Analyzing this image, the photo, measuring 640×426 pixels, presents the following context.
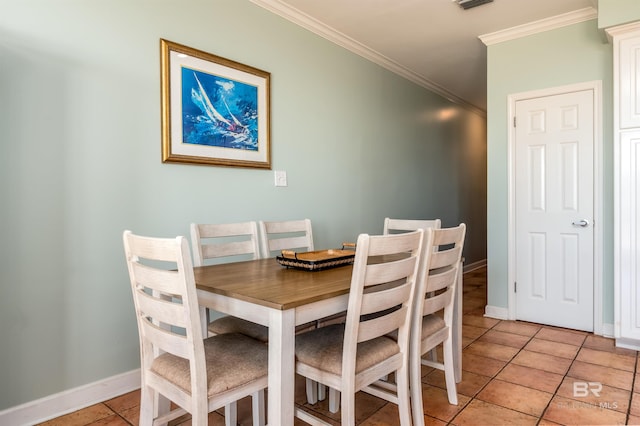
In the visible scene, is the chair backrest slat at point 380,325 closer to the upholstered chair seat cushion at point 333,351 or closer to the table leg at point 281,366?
the upholstered chair seat cushion at point 333,351

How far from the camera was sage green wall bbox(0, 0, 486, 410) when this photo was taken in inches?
72.6

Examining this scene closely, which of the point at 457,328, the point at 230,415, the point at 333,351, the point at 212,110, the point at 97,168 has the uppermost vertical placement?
the point at 212,110

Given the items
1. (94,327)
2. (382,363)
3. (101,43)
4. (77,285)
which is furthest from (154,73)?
(382,363)

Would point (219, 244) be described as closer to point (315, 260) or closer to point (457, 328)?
point (315, 260)

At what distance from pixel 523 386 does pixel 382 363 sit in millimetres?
1192

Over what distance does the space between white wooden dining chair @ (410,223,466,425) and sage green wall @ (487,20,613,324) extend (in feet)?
5.83

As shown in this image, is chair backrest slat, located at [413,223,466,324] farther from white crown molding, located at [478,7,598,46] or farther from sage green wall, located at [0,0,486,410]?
white crown molding, located at [478,7,598,46]

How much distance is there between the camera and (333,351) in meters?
1.56

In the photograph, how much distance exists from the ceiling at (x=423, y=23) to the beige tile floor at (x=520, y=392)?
253cm

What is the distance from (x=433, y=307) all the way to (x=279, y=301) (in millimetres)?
883

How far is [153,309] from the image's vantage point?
4.51 ft

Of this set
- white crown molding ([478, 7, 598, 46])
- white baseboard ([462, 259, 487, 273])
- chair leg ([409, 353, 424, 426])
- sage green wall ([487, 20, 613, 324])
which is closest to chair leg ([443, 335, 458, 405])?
chair leg ([409, 353, 424, 426])

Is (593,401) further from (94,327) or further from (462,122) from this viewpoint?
(462,122)

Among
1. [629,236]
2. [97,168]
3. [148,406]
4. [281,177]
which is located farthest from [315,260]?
[629,236]
